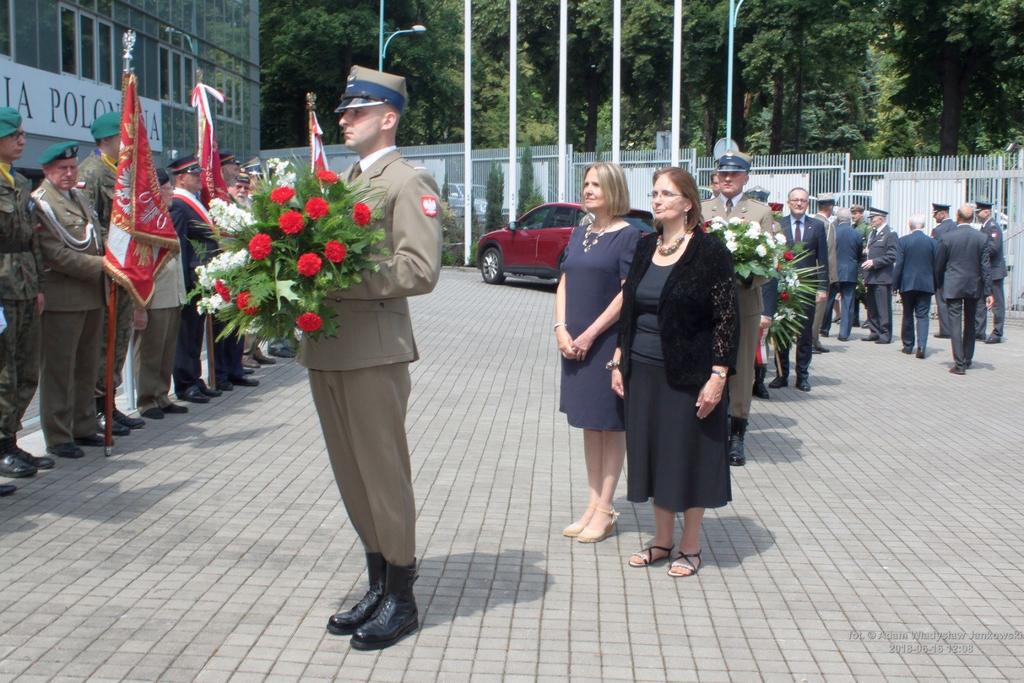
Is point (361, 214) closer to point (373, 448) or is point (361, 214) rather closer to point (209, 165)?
point (373, 448)

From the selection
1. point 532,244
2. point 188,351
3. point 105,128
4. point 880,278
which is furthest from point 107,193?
point 532,244

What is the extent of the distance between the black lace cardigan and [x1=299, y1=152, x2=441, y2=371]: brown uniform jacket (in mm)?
1486

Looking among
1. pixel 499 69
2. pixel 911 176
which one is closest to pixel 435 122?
pixel 499 69

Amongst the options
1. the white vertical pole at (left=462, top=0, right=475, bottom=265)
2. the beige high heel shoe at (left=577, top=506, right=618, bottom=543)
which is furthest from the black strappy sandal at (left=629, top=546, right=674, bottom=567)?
the white vertical pole at (left=462, top=0, right=475, bottom=265)

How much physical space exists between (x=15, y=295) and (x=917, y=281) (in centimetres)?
1217

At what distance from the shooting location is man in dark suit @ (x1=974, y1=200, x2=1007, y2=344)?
16.7m

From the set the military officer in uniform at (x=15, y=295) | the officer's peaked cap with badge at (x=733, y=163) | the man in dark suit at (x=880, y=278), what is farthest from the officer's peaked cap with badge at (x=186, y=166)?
the man in dark suit at (x=880, y=278)

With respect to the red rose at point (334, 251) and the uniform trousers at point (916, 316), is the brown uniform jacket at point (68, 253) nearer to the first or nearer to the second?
the red rose at point (334, 251)

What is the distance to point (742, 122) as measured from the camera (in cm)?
4628

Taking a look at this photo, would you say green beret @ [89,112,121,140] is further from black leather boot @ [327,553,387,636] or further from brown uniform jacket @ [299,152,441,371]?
black leather boot @ [327,553,387,636]

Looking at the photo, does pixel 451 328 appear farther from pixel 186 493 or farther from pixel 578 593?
pixel 578 593

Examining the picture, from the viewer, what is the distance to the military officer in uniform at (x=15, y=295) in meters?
7.19

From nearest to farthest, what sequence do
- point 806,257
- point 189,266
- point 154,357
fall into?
point 154,357 → point 189,266 → point 806,257

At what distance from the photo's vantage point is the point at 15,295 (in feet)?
23.8
